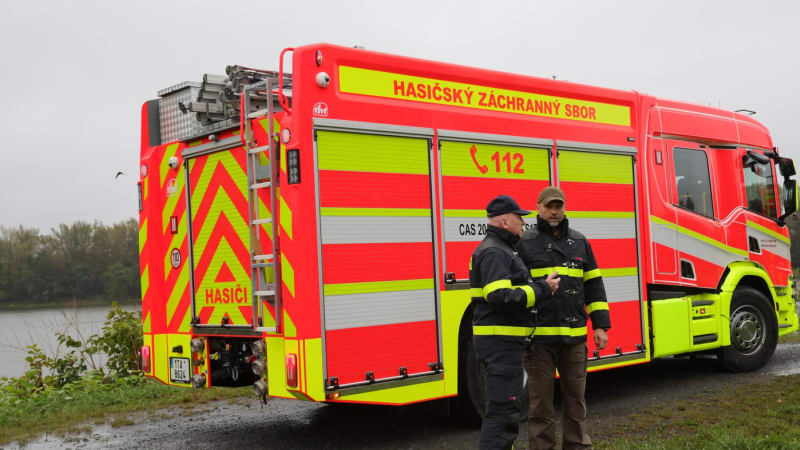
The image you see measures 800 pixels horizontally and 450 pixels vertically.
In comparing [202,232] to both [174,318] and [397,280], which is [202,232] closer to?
[174,318]

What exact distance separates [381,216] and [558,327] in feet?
5.19

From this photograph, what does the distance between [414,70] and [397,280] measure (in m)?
1.67

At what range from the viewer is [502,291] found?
4.17 meters

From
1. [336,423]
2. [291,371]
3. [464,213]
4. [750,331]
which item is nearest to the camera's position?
[291,371]

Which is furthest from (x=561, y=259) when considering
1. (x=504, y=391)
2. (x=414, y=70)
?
(x=414, y=70)

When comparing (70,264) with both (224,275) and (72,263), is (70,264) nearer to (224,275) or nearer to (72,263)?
(72,263)

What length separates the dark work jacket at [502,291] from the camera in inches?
165

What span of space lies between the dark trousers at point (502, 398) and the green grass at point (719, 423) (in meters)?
1.26

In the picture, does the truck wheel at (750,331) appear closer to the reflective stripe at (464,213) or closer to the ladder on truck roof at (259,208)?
the reflective stripe at (464,213)

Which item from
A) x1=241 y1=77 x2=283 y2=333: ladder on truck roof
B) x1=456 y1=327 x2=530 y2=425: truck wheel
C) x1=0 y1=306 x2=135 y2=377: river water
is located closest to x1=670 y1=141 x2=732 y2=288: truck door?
x1=456 y1=327 x2=530 y2=425: truck wheel

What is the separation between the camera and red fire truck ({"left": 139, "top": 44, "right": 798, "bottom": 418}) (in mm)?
5133

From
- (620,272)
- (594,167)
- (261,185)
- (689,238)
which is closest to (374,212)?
(261,185)

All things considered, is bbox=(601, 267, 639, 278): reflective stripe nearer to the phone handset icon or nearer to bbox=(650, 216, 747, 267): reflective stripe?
bbox=(650, 216, 747, 267): reflective stripe

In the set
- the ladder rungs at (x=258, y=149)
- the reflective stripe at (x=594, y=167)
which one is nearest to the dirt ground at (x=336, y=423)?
the reflective stripe at (x=594, y=167)
